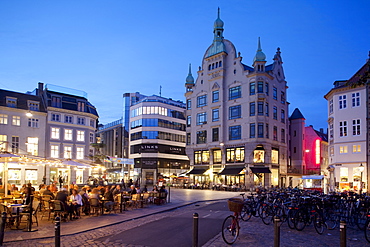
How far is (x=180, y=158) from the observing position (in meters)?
78.9

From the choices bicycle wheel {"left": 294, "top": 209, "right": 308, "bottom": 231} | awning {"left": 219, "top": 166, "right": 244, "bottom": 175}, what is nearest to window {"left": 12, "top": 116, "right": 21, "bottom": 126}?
awning {"left": 219, "top": 166, "right": 244, "bottom": 175}

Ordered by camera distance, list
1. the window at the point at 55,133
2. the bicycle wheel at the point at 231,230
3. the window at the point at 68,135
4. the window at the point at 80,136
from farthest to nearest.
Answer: the window at the point at 80,136 → the window at the point at 68,135 → the window at the point at 55,133 → the bicycle wheel at the point at 231,230

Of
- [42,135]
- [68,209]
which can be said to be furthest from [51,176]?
[68,209]

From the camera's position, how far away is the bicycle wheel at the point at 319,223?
12.1 m

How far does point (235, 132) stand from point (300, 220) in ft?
126

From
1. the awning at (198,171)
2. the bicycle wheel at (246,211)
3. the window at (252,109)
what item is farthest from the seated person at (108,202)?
the awning at (198,171)

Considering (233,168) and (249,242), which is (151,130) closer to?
(233,168)

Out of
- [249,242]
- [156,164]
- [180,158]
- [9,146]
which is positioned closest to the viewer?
[249,242]

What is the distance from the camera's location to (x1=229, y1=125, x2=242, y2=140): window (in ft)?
165

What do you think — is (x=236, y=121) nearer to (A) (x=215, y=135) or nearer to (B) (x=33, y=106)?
(A) (x=215, y=135)

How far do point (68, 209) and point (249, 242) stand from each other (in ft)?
26.7

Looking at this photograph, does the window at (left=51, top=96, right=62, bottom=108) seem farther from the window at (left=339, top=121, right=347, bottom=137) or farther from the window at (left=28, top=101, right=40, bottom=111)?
the window at (left=339, top=121, right=347, bottom=137)

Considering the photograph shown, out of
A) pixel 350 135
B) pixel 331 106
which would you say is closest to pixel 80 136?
pixel 331 106

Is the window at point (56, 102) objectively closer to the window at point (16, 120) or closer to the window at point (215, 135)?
the window at point (16, 120)
